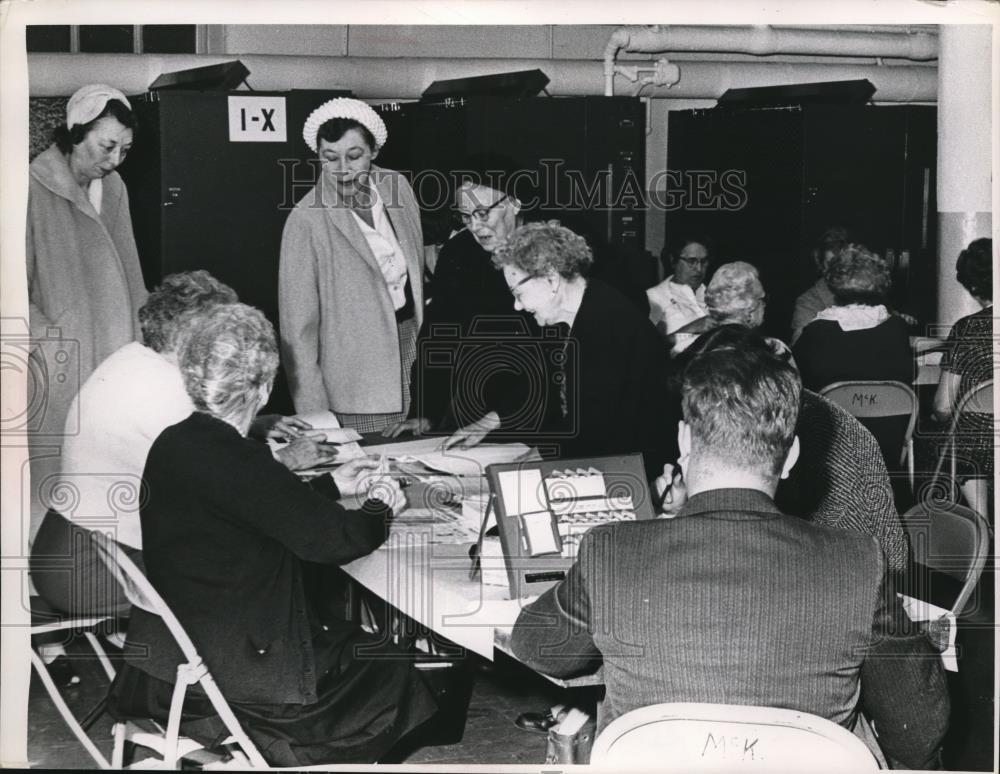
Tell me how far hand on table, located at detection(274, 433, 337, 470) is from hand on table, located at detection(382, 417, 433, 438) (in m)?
0.21

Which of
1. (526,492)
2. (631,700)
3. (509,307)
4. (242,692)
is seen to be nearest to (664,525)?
(631,700)

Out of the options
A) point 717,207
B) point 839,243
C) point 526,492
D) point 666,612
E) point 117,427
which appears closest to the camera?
point 666,612

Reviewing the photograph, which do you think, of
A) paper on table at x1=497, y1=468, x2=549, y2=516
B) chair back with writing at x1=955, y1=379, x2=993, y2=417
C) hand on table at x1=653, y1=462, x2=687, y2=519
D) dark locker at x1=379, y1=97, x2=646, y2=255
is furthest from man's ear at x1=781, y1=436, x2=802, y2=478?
dark locker at x1=379, y1=97, x2=646, y2=255

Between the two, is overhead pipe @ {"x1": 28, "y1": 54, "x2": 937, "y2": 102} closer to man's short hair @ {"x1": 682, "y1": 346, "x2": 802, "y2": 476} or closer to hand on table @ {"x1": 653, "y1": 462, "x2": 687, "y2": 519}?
hand on table @ {"x1": 653, "y1": 462, "x2": 687, "y2": 519}

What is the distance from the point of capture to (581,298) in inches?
146

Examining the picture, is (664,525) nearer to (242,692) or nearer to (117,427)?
(242,692)

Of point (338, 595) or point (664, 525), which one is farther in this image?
point (338, 595)

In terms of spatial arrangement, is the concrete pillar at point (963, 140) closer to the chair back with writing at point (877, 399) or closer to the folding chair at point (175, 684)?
the chair back with writing at point (877, 399)

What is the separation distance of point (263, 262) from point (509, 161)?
34.0 inches

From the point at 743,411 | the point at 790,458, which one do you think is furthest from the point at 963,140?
the point at 743,411

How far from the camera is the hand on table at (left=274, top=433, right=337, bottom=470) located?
11.8 feet

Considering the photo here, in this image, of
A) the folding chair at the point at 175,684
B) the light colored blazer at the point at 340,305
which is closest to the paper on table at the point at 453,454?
the light colored blazer at the point at 340,305

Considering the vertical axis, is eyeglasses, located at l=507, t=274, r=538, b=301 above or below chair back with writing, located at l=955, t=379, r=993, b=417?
above

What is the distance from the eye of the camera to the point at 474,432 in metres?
3.76
